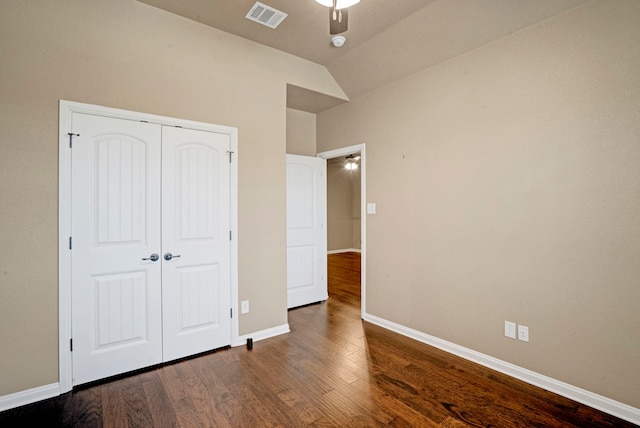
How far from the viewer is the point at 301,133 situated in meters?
4.50

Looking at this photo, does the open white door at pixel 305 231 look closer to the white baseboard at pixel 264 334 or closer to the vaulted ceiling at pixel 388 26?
the white baseboard at pixel 264 334

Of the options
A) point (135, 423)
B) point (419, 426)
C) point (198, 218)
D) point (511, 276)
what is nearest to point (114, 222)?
point (198, 218)

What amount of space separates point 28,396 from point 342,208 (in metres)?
8.07

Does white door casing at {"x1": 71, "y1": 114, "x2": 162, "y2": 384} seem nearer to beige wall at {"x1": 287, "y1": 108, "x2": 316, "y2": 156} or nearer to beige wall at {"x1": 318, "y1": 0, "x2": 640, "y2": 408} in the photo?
beige wall at {"x1": 287, "y1": 108, "x2": 316, "y2": 156}

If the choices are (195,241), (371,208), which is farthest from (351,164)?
(195,241)

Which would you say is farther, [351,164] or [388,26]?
[351,164]

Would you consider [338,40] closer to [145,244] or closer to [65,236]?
[145,244]

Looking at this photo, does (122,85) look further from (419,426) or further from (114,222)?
(419,426)

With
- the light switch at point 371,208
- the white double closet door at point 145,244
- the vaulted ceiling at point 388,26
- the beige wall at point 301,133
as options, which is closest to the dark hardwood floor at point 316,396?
the white double closet door at point 145,244

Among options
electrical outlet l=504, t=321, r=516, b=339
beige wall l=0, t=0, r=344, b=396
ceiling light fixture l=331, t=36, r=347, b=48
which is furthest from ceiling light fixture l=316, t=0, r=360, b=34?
electrical outlet l=504, t=321, r=516, b=339

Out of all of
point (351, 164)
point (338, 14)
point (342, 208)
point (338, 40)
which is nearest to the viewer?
point (338, 14)

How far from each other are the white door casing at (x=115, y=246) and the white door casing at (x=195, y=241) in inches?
3.7

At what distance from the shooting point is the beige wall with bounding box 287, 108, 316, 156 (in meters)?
4.39

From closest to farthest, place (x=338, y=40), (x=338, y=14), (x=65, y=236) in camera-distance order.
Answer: (x=338, y=14) < (x=65, y=236) < (x=338, y=40)
